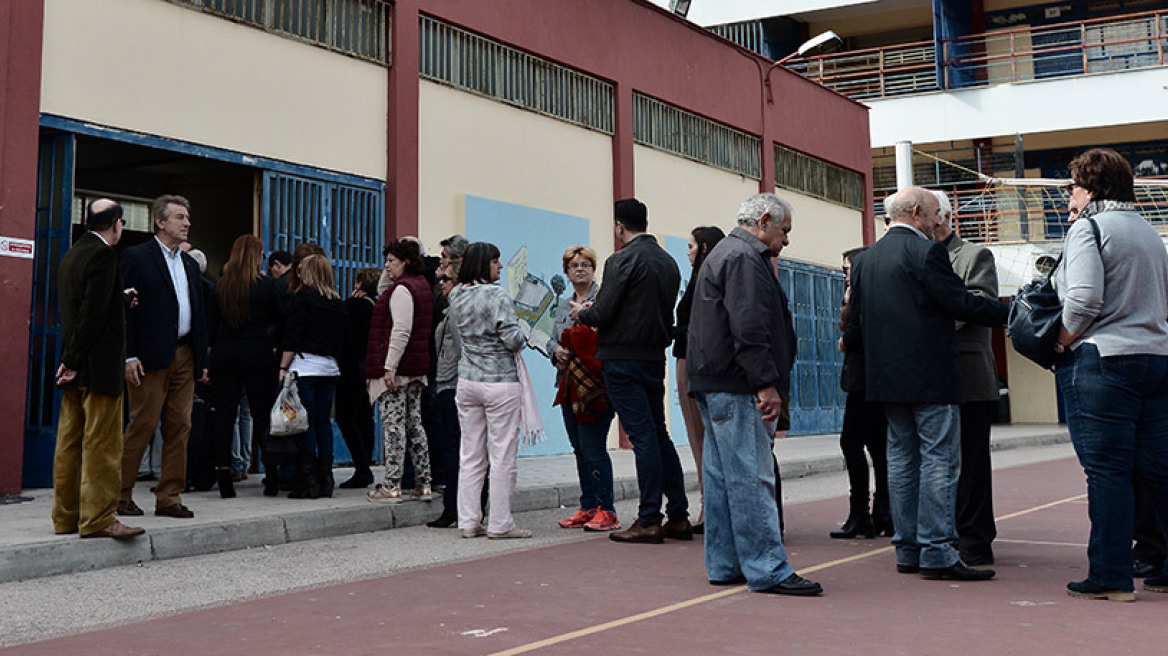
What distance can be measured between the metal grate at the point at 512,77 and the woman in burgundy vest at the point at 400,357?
16.8ft

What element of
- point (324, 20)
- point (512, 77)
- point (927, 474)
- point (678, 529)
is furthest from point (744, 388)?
point (512, 77)

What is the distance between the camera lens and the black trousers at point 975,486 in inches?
251

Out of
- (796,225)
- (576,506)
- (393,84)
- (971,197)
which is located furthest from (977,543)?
(971,197)

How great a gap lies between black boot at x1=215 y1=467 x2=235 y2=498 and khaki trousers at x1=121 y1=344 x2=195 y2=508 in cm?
80

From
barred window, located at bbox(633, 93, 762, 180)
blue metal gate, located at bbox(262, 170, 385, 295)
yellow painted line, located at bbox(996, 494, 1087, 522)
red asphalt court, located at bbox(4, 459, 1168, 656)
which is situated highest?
barred window, located at bbox(633, 93, 762, 180)

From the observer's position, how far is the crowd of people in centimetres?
526

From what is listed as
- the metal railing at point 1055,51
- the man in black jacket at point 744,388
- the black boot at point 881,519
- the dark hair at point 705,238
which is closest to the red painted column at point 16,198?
the dark hair at point 705,238

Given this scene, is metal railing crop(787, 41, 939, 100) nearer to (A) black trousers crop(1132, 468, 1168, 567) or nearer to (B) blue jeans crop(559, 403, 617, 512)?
(B) blue jeans crop(559, 403, 617, 512)

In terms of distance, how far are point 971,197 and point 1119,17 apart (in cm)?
528

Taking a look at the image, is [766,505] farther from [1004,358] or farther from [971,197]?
[1004,358]

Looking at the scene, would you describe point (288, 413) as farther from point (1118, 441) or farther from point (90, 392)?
point (1118, 441)

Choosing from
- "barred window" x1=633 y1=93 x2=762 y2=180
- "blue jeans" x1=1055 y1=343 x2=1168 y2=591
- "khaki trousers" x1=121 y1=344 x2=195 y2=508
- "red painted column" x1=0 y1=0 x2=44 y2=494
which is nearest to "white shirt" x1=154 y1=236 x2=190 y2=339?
"khaki trousers" x1=121 y1=344 x2=195 y2=508

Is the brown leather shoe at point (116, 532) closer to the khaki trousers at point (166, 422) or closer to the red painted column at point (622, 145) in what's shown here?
the khaki trousers at point (166, 422)

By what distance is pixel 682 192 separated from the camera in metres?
17.6
